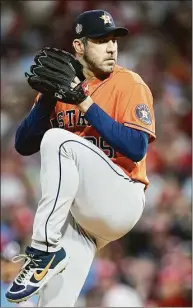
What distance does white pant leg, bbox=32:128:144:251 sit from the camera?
1.79 metres

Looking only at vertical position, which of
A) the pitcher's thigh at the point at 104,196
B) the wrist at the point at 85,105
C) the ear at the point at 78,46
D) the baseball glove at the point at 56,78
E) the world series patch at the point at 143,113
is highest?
the ear at the point at 78,46

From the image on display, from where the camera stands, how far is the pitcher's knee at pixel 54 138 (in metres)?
1.78

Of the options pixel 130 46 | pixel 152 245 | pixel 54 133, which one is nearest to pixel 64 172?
pixel 54 133

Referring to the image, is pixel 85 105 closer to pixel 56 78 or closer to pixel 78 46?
pixel 56 78

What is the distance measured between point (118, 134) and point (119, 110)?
11 cm

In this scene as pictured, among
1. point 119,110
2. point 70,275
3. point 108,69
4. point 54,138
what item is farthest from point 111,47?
point 70,275

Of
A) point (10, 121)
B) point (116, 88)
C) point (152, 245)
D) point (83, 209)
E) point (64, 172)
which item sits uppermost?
point (116, 88)

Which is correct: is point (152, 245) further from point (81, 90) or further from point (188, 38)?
point (81, 90)

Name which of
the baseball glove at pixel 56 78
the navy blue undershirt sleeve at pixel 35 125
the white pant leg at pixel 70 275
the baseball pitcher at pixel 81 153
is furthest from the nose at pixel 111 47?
the white pant leg at pixel 70 275

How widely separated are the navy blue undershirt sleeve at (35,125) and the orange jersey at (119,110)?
0.10ft

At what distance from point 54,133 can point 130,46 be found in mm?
3201

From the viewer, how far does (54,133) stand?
1795 mm

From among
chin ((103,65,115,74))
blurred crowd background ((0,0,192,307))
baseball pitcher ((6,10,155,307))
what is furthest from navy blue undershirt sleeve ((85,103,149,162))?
blurred crowd background ((0,0,192,307))

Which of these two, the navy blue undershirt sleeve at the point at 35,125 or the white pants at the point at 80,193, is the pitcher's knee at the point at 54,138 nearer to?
the white pants at the point at 80,193
